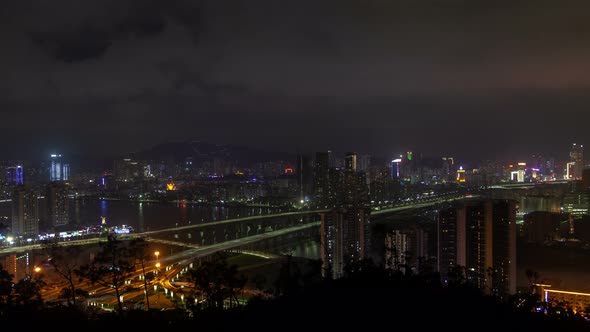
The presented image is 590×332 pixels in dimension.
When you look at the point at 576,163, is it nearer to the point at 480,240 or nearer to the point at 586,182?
the point at 586,182

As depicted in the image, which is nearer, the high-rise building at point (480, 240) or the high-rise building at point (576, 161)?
the high-rise building at point (480, 240)

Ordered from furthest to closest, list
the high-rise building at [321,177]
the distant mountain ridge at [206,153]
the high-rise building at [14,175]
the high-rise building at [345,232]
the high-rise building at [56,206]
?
the distant mountain ridge at [206,153] → the high-rise building at [14,175] → the high-rise building at [321,177] → the high-rise building at [56,206] → the high-rise building at [345,232]

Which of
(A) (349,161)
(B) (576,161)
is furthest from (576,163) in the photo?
(A) (349,161)

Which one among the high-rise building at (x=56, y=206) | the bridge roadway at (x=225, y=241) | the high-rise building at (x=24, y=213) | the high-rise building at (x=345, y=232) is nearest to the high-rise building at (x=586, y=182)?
the bridge roadway at (x=225, y=241)

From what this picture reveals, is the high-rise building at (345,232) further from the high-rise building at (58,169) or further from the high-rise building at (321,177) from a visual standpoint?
the high-rise building at (58,169)

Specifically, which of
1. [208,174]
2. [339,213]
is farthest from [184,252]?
[208,174]

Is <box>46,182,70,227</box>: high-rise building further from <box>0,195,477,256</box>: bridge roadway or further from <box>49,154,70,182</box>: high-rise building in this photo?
<box>49,154,70,182</box>: high-rise building

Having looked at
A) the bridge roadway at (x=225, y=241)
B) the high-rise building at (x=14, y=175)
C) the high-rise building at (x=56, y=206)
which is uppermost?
the high-rise building at (x=14, y=175)

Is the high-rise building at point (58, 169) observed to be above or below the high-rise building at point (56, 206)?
above
